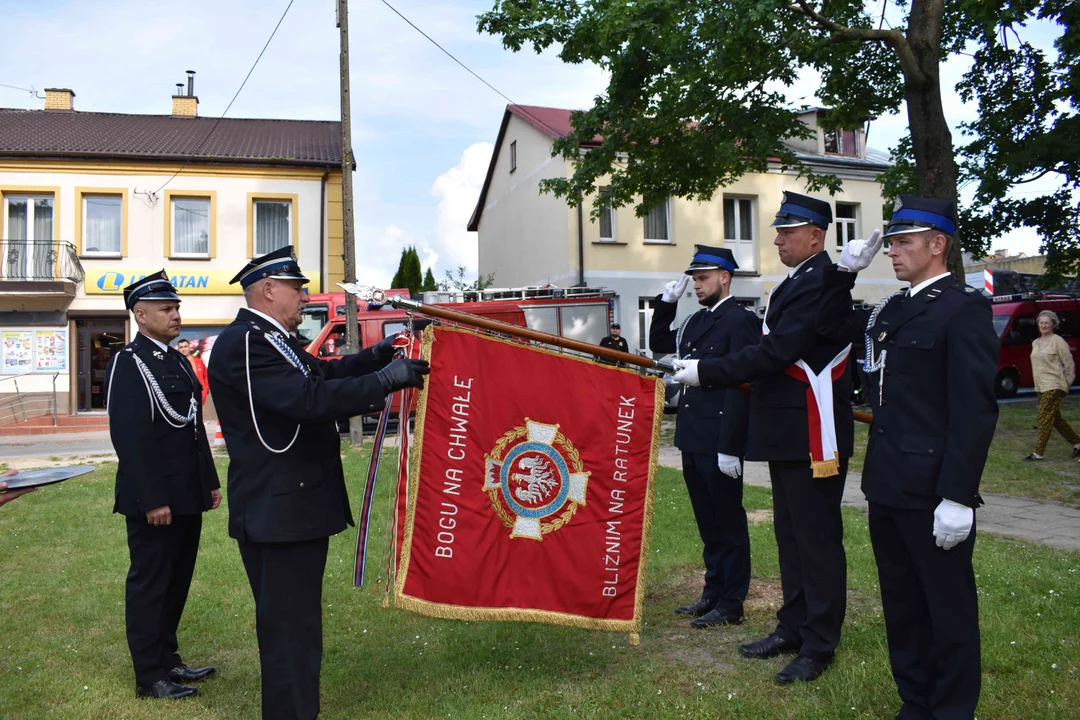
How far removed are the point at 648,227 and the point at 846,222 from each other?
7.42 meters

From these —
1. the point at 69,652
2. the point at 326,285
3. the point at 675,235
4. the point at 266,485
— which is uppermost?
the point at 675,235

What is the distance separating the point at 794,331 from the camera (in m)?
4.04

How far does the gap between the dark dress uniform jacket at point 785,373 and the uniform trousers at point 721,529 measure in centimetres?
72

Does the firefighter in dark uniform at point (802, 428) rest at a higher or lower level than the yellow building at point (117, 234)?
lower

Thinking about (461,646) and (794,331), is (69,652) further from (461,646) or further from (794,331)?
(794,331)

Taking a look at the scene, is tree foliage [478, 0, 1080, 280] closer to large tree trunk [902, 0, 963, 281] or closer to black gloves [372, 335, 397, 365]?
large tree trunk [902, 0, 963, 281]

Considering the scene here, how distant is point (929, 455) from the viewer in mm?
3244

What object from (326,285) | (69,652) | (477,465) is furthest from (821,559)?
(326,285)

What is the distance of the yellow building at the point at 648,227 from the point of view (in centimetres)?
→ 2403

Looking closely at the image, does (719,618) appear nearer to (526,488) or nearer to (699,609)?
(699,609)

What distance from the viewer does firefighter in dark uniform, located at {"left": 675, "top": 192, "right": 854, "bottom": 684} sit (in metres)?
4.04

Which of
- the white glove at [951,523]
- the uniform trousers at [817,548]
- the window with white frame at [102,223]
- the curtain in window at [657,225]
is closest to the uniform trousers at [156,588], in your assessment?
the uniform trousers at [817,548]

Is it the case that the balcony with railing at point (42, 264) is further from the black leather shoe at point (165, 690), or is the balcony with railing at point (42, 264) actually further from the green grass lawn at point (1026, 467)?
the black leather shoe at point (165, 690)

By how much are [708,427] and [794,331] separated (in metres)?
1.20
